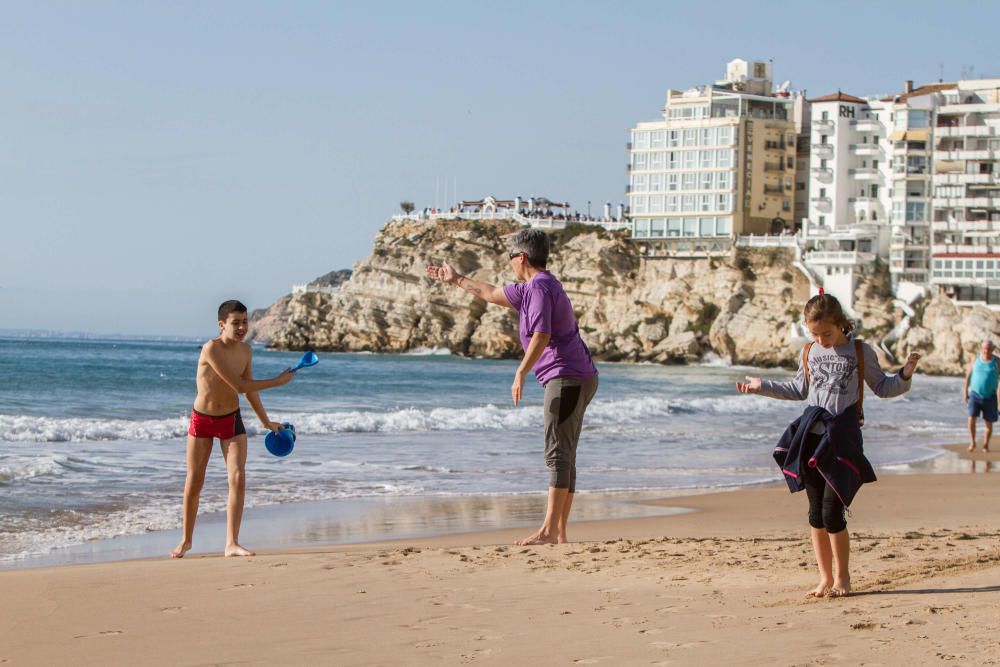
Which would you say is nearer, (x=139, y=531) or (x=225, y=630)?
(x=225, y=630)

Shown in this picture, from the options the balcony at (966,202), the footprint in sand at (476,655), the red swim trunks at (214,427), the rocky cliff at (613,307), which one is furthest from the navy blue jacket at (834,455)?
the balcony at (966,202)

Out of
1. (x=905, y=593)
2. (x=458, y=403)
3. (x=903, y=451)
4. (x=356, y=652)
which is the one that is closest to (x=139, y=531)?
(x=356, y=652)

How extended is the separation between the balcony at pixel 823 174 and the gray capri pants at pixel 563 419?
7476 cm

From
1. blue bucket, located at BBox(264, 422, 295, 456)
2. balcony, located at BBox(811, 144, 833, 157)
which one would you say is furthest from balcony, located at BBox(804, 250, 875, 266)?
blue bucket, located at BBox(264, 422, 295, 456)

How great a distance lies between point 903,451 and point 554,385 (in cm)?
1320

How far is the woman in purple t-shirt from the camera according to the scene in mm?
7652

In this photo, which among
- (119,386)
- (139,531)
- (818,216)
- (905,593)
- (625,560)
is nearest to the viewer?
(905,593)

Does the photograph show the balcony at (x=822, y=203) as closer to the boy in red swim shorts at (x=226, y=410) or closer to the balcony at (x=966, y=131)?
the balcony at (x=966, y=131)

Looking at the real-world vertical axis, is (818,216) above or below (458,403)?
above

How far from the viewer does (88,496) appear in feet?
37.7

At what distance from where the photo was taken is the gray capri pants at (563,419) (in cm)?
780

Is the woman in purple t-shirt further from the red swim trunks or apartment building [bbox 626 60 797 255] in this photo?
apartment building [bbox 626 60 797 255]

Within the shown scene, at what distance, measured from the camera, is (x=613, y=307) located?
→ 277ft

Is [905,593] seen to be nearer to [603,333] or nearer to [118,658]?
[118,658]
